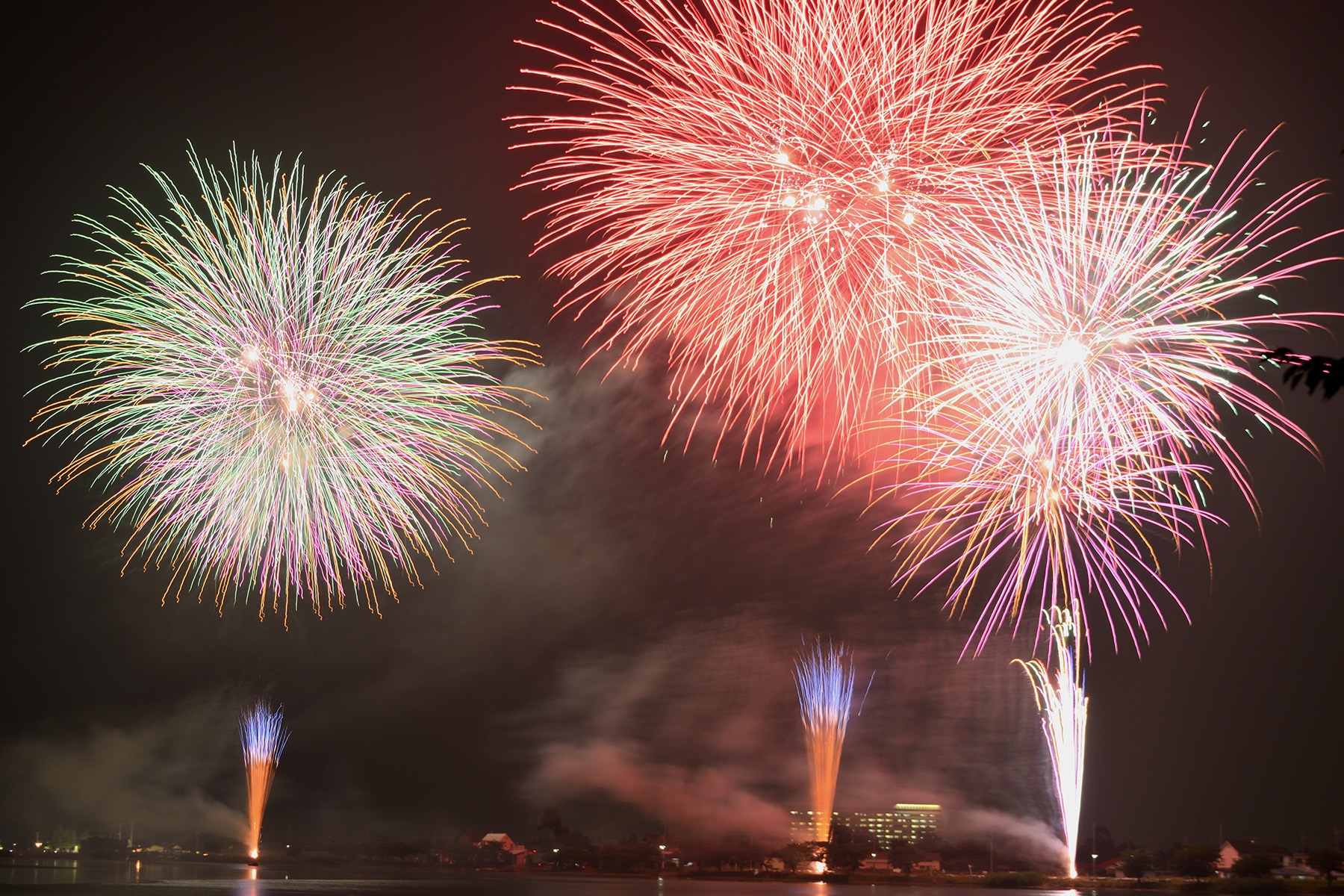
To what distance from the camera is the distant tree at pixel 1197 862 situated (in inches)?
2992

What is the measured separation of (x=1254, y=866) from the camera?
68.4 m

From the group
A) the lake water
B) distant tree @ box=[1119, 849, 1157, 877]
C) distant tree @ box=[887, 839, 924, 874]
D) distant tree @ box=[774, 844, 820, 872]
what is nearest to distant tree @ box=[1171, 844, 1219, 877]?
distant tree @ box=[1119, 849, 1157, 877]

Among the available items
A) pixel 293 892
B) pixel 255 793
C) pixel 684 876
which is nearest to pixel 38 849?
pixel 255 793

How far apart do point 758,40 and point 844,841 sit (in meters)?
89.3

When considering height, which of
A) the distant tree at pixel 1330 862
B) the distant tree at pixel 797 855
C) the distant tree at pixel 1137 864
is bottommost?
the distant tree at pixel 797 855

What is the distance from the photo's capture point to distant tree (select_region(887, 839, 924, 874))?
94938 millimetres

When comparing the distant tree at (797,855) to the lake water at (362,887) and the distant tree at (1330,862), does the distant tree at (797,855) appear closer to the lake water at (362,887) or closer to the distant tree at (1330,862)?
the lake water at (362,887)

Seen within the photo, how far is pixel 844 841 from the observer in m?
99.6

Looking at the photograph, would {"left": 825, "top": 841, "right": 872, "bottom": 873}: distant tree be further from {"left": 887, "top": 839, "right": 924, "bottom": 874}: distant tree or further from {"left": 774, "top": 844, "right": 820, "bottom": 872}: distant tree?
{"left": 887, "top": 839, "right": 924, "bottom": 874}: distant tree

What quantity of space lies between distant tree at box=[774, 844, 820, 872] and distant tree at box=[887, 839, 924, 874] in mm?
6818

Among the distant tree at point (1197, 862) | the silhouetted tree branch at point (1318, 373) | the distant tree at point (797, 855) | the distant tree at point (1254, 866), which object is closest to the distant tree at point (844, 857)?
the distant tree at point (797, 855)

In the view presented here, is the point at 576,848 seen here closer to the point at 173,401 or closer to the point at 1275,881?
the point at 1275,881

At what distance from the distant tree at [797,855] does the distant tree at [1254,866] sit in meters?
35.4

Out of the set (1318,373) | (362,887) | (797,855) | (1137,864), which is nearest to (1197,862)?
(1137,864)
